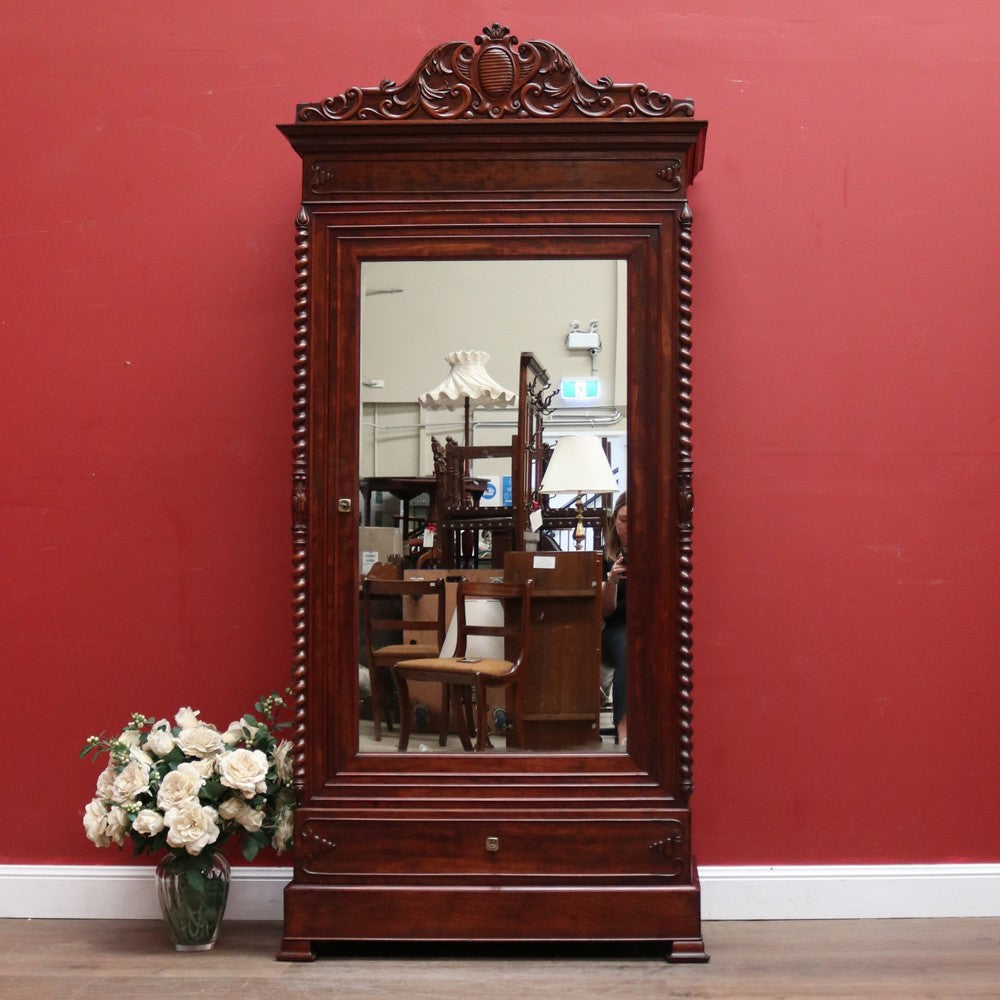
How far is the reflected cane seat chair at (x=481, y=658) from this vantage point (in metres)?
2.73

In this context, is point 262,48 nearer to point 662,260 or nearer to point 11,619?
point 662,260

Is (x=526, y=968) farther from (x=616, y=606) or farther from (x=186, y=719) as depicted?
(x=186, y=719)

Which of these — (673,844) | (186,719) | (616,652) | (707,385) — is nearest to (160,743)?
(186,719)

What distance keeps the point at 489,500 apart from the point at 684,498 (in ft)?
1.51

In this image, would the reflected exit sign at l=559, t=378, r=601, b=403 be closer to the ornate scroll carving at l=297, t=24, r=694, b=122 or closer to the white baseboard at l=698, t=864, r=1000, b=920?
→ the ornate scroll carving at l=297, t=24, r=694, b=122

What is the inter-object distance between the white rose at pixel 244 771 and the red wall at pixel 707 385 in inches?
13.8

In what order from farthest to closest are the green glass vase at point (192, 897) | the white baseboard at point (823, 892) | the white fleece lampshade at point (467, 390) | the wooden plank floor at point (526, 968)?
the white baseboard at point (823, 892) → the green glass vase at point (192, 897) → the white fleece lampshade at point (467, 390) → the wooden plank floor at point (526, 968)

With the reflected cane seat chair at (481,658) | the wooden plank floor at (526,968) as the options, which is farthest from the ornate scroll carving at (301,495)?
the wooden plank floor at (526,968)

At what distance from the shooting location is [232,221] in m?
3.21

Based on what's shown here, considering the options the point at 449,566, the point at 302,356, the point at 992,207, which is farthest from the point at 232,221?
the point at 992,207

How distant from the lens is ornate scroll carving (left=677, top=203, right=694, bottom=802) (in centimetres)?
273

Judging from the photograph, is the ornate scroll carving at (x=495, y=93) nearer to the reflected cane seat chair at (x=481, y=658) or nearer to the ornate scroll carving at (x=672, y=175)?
the ornate scroll carving at (x=672, y=175)

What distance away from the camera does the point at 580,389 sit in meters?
2.74

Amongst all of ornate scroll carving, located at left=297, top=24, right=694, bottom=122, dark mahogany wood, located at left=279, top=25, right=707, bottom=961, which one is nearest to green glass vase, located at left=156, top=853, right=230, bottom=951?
dark mahogany wood, located at left=279, top=25, right=707, bottom=961
